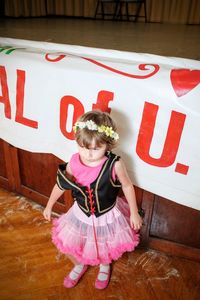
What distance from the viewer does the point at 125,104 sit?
2.52 feet

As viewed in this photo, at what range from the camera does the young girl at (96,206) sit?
2.36ft

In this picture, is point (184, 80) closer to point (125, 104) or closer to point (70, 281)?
point (125, 104)

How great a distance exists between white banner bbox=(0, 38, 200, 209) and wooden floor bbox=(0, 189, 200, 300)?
1.05ft

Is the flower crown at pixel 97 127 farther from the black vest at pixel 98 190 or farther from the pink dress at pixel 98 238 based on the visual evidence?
the pink dress at pixel 98 238

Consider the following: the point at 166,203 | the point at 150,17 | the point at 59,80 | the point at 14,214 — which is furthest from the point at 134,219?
the point at 150,17

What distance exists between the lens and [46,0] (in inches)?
152

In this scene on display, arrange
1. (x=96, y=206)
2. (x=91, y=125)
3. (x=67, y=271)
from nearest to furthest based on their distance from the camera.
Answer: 1. (x=91, y=125)
2. (x=96, y=206)
3. (x=67, y=271)

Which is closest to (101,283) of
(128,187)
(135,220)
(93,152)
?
(135,220)

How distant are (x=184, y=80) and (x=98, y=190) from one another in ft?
1.27

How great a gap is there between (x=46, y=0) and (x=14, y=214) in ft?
12.0

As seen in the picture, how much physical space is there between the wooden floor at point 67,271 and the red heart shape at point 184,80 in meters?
0.63

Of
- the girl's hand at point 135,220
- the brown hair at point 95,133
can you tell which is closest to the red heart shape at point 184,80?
the brown hair at point 95,133

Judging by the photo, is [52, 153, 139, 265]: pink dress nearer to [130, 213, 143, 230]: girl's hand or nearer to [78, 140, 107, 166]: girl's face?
[130, 213, 143, 230]: girl's hand

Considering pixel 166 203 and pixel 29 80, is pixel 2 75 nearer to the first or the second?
pixel 29 80
